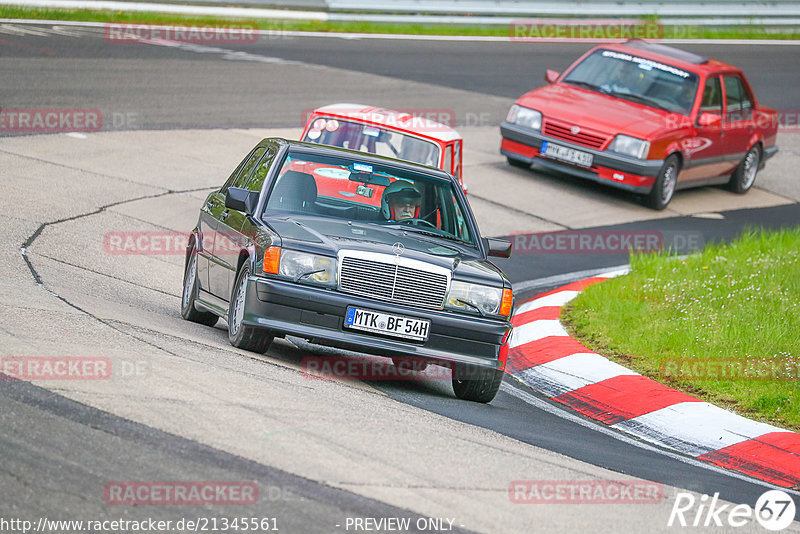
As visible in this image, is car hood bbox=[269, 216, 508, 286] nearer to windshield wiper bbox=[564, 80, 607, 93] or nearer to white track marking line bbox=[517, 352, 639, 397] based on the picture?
white track marking line bbox=[517, 352, 639, 397]

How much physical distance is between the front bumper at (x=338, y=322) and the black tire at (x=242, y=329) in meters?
0.13

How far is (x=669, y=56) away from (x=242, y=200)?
10.7m

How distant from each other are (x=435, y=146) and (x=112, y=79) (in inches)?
349

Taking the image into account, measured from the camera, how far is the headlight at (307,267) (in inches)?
285

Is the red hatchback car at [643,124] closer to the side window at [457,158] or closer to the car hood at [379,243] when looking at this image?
the side window at [457,158]

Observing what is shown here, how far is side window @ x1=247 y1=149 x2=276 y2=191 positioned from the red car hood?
7.89 m

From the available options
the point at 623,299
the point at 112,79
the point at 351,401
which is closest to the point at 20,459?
the point at 351,401

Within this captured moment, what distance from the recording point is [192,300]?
876 cm

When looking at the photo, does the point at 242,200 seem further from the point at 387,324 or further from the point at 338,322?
the point at 387,324

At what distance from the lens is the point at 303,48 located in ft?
79.8

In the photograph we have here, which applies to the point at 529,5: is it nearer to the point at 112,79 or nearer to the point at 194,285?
the point at 112,79

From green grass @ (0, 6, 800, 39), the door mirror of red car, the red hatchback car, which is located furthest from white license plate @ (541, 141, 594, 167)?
green grass @ (0, 6, 800, 39)

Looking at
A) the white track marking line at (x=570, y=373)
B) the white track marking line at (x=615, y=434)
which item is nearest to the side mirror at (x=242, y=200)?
the white track marking line at (x=615, y=434)

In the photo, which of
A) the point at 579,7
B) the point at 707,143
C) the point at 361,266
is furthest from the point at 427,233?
the point at 579,7
